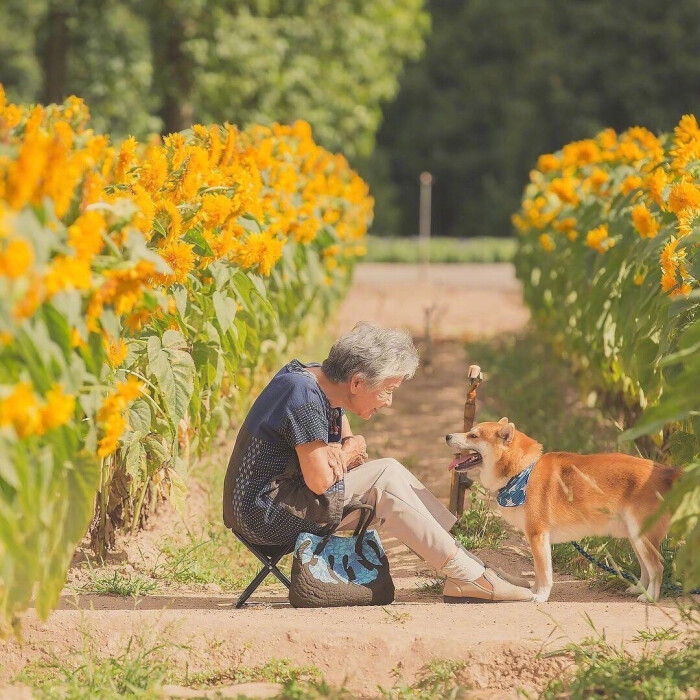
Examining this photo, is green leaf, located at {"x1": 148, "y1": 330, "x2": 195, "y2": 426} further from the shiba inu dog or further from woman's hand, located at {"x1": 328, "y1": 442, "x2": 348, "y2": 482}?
the shiba inu dog

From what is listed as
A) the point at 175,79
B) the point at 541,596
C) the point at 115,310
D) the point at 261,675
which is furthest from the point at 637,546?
the point at 175,79

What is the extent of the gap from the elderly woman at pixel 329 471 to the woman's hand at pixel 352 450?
0.01 meters

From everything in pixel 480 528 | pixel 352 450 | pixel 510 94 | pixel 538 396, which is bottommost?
pixel 510 94

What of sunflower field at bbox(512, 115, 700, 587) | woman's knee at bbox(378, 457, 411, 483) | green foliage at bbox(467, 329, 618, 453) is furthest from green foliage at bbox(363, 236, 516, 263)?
woman's knee at bbox(378, 457, 411, 483)

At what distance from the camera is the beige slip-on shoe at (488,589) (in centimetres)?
518

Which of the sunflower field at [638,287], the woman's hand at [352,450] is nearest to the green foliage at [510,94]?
the sunflower field at [638,287]

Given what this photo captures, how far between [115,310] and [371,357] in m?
1.39

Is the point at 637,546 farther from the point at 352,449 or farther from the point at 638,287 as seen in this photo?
the point at 638,287

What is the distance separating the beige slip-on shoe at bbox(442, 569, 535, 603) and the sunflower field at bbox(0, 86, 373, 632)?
1.29 m

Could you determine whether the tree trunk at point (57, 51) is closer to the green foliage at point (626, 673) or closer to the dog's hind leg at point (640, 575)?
the dog's hind leg at point (640, 575)

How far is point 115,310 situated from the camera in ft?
12.6

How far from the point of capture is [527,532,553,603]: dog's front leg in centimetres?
519

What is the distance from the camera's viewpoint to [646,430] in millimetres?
3836

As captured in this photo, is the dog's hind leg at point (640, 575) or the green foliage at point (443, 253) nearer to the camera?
the dog's hind leg at point (640, 575)
